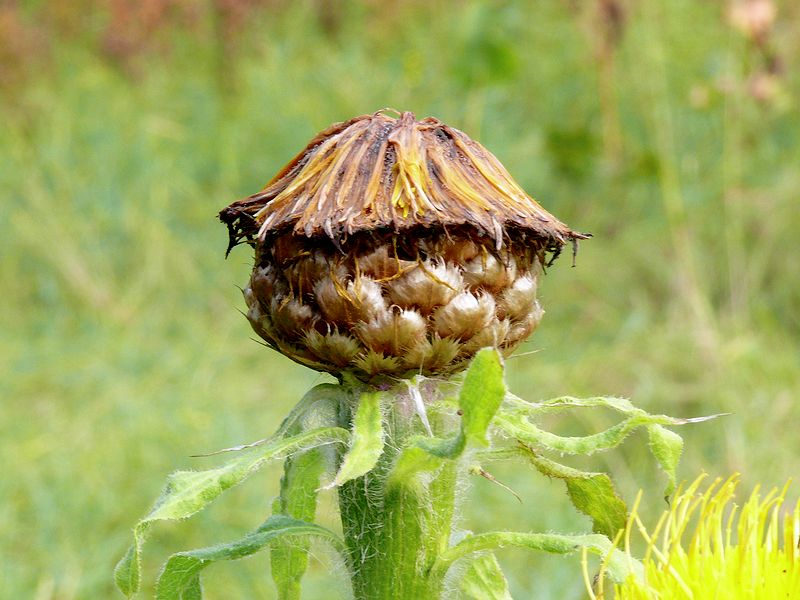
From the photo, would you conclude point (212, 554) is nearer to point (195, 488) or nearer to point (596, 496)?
point (195, 488)

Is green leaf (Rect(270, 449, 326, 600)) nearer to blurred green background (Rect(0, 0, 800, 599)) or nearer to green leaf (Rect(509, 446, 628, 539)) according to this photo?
green leaf (Rect(509, 446, 628, 539))

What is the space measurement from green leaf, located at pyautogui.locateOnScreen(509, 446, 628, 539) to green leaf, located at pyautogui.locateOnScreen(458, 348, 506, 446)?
28 cm

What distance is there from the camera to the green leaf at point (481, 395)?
3.40ft

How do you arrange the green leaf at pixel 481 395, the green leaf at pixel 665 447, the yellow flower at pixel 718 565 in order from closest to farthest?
the green leaf at pixel 481 395 → the yellow flower at pixel 718 565 → the green leaf at pixel 665 447

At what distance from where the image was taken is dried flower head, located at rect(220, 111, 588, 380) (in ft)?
3.83

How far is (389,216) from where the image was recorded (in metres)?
1.15

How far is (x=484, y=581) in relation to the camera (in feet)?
4.50

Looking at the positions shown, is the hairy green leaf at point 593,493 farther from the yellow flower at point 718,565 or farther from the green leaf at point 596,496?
the yellow flower at point 718,565

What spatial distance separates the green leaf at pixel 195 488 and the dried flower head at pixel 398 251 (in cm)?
10

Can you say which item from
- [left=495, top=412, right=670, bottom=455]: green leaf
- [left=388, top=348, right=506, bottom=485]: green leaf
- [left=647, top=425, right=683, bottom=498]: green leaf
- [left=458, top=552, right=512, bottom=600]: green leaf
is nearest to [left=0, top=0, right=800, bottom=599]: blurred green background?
[left=458, top=552, right=512, bottom=600]: green leaf

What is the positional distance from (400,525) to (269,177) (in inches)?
179

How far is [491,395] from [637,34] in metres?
5.72

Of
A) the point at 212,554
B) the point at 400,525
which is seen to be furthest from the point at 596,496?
the point at 212,554

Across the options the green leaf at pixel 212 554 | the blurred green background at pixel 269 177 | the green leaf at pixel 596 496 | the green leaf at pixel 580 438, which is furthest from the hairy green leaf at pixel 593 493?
the blurred green background at pixel 269 177
